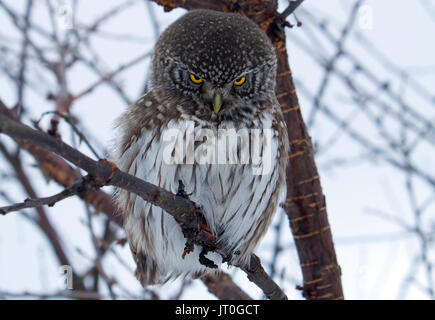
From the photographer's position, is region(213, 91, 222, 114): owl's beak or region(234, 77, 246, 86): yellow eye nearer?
region(213, 91, 222, 114): owl's beak

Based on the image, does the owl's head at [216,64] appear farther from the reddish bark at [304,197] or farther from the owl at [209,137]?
the reddish bark at [304,197]

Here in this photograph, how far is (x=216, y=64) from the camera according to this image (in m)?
2.55

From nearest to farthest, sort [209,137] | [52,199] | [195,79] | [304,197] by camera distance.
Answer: [52,199] → [209,137] → [195,79] → [304,197]

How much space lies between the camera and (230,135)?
8.36ft

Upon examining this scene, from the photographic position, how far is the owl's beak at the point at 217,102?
2520 mm

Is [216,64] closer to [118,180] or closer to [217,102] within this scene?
[217,102]

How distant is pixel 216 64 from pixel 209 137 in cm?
34

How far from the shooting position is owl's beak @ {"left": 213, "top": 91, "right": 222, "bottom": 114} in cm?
252

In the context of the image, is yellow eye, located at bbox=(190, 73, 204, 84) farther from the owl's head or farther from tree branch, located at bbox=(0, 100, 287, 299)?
tree branch, located at bbox=(0, 100, 287, 299)

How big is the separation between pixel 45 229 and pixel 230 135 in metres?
2.27

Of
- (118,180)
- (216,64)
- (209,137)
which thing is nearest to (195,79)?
(216,64)

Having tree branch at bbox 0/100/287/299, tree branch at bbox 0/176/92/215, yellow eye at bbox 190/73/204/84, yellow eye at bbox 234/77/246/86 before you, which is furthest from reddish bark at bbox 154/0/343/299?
tree branch at bbox 0/176/92/215
